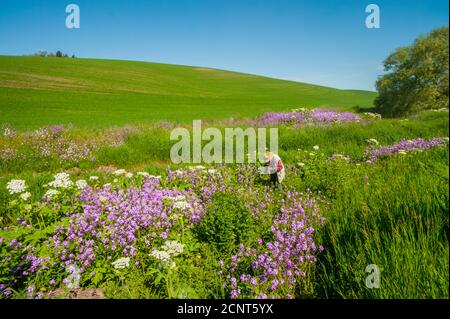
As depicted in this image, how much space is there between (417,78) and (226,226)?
22584mm

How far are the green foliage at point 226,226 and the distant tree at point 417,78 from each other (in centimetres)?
1462

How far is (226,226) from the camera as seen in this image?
4121 mm

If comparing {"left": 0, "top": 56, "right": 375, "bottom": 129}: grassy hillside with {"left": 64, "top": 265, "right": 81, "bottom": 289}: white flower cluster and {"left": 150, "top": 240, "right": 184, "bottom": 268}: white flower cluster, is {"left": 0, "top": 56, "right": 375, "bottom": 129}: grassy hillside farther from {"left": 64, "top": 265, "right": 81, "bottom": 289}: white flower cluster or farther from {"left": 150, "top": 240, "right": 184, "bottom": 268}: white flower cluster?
{"left": 150, "top": 240, "right": 184, "bottom": 268}: white flower cluster

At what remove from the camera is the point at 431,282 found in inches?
94.0

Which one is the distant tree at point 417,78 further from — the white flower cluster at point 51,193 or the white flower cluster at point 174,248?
the white flower cluster at point 51,193

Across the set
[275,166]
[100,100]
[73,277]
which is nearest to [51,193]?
[73,277]

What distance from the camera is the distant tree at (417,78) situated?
16.8 m

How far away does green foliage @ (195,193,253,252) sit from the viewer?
405 cm

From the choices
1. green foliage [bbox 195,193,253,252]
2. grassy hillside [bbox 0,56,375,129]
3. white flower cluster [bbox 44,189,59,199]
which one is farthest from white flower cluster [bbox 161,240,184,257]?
grassy hillside [bbox 0,56,375,129]

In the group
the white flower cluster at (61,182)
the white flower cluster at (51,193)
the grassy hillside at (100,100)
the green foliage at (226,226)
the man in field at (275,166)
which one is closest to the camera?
the green foliage at (226,226)

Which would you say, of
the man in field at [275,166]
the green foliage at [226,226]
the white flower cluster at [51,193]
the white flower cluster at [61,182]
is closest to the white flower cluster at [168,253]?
the green foliage at [226,226]

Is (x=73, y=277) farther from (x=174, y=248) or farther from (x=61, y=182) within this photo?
(x=61, y=182)
